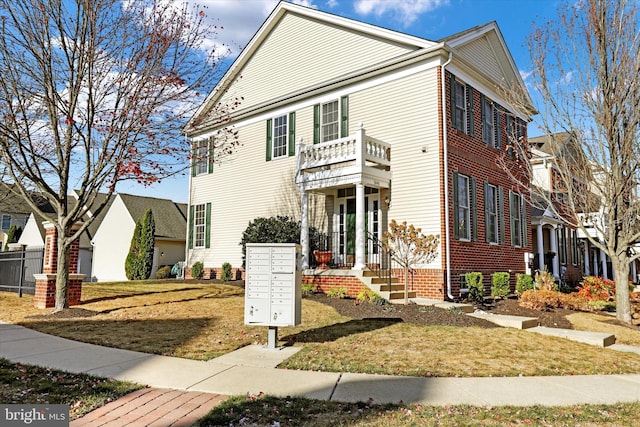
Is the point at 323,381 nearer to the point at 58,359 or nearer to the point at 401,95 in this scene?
the point at 58,359

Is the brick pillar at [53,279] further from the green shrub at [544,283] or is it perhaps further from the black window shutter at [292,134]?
A: the green shrub at [544,283]

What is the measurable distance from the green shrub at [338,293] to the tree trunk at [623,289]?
6401mm

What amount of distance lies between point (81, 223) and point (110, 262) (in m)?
16.9

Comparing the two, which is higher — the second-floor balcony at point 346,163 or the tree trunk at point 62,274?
the second-floor balcony at point 346,163

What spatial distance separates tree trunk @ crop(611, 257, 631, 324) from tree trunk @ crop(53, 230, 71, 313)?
496 inches

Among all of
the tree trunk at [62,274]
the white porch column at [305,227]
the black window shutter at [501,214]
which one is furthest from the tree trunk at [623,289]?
the tree trunk at [62,274]

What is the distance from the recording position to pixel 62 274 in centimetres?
1042

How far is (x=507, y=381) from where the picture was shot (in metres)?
5.46

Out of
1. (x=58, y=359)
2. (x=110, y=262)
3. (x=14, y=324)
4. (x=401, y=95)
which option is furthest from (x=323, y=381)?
(x=110, y=262)

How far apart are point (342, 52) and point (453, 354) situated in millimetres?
11914

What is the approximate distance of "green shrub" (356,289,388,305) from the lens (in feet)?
35.4

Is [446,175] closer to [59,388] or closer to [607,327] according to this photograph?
[607,327]

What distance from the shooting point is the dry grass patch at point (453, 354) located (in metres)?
5.88

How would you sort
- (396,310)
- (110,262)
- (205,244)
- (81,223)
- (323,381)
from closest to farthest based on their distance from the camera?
1. (323,381)
2. (396,310)
3. (81,223)
4. (205,244)
5. (110,262)
